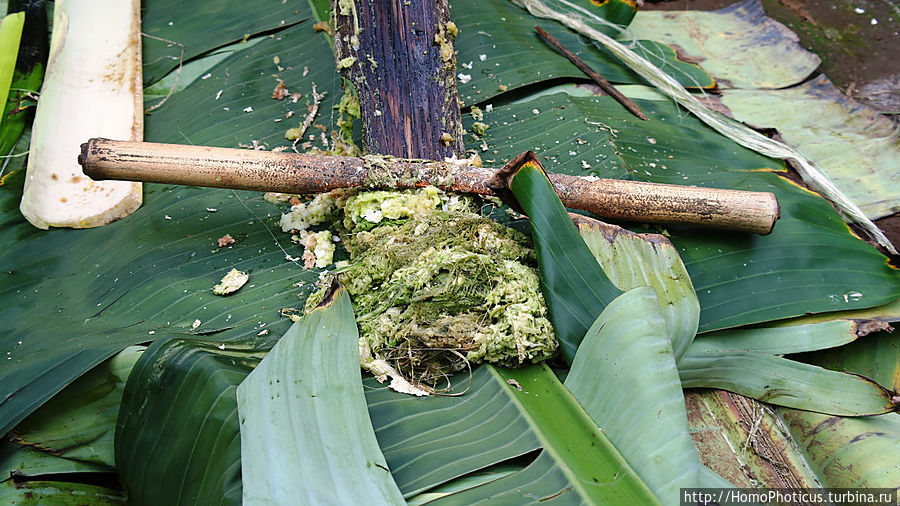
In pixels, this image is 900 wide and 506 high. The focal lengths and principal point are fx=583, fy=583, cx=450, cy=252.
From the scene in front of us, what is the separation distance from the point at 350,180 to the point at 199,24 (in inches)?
46.9

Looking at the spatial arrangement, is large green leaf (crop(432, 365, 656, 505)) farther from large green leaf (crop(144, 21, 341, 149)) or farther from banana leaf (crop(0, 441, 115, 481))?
large green leaf (crop(144, 21, 341, 149))


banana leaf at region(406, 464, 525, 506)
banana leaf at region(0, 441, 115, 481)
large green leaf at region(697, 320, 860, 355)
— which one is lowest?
banana leaf at region(0, 441, 115, 481)

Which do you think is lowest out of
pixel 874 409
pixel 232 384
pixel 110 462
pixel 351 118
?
pixel 110 462

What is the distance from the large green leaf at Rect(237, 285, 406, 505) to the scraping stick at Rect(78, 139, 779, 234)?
15.1 inches

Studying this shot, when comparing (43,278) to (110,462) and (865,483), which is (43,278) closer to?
(110,462)

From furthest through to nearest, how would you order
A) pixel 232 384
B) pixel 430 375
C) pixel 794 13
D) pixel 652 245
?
1. pixel 794 13
2. pixel 652 245
3. pixel 430 375
4. pixel 232 384

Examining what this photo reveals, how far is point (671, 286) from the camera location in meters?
1.14

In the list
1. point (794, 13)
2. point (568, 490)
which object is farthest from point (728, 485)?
point (794, 13)

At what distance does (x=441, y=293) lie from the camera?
1086mm

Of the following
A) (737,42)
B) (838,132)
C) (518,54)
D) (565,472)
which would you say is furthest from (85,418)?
(737,42)

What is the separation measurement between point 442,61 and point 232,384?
2.95 ft

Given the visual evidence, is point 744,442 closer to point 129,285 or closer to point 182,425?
point 182,425

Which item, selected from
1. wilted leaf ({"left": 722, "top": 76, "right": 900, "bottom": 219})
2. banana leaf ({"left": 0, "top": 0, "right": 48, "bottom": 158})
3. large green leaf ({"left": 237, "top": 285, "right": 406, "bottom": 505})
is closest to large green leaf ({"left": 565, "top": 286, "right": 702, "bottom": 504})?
large green leaf ({"left": 237, "top": 285, "right": 406, "bottom": 505})

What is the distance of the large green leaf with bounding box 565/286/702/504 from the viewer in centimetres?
84
